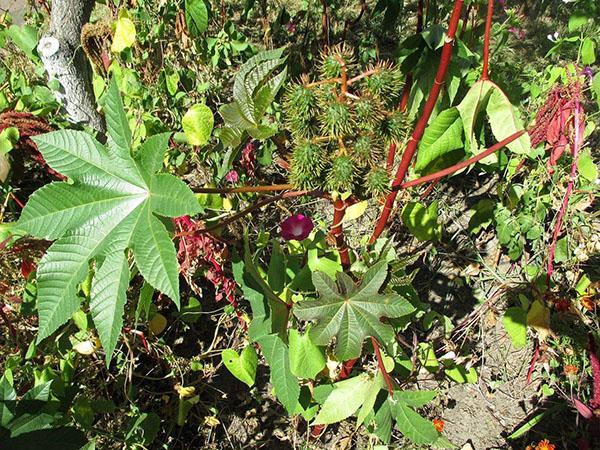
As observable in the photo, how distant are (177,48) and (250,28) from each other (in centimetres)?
84

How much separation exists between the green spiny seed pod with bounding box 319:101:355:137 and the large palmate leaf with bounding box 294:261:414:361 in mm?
301

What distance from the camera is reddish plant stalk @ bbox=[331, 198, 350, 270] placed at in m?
1.11

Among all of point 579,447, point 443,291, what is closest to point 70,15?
point 443,291

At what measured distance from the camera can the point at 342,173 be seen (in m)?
0.93

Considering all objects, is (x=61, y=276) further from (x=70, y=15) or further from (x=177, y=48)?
(x=177, y=48)

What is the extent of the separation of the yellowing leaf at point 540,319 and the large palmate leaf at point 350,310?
797 mm

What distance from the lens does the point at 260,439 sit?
6.00 ft

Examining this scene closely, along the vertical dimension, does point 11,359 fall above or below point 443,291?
above

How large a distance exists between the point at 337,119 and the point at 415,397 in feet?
2.57

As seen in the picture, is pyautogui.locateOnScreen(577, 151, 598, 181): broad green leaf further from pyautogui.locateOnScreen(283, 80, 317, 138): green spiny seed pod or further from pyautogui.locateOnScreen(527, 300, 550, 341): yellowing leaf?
pyautogui.locateOnScreen(283, 80, 317, 138): green spiny seed pod

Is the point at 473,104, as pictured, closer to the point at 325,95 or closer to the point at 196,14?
the point at 325,95

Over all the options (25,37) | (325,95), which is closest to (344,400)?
(325,95)

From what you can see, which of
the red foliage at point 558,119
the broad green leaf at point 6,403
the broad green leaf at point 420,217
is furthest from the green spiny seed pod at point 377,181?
the red foliage at point 558,119

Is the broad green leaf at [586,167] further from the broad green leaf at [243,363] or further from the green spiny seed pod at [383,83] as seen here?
the broad green leaf at [243,363]
